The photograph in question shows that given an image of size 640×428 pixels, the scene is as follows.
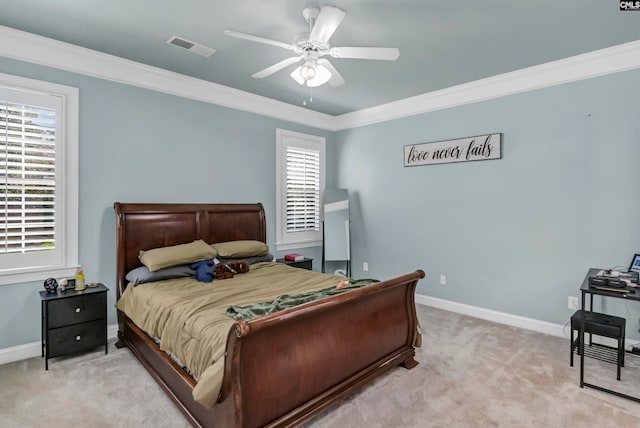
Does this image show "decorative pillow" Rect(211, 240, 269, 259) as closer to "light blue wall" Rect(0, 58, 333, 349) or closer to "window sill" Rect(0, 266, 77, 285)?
"light blue wall" Rect(0, 58, 333, 349)

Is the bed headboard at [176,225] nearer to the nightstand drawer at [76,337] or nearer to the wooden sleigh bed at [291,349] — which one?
the wooden sleigh bed at [291,349]

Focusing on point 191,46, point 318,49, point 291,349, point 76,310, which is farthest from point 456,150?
point 76,310

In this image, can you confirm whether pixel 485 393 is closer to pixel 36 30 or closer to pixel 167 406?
pixel 167 406

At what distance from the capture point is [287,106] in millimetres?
4930

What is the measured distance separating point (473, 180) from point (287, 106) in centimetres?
273

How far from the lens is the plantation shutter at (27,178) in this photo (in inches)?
113

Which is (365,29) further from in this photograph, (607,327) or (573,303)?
(573,303)

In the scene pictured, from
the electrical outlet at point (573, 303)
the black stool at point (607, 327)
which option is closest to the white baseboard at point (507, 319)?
the electrical outlet at point (573, 303)

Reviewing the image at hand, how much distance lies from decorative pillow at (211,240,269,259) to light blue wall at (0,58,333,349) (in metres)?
0.66

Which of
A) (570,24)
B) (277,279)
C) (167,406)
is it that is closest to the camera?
(167,406)

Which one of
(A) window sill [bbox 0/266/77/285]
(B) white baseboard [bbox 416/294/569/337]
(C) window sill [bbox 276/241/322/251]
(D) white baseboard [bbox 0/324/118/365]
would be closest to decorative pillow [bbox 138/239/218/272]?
(A) window sill [bbox 0/266/77/285]

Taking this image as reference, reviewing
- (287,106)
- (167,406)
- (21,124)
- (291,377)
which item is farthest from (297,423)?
(287,106)

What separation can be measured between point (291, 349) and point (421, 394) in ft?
3.88

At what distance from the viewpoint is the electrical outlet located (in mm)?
3451
